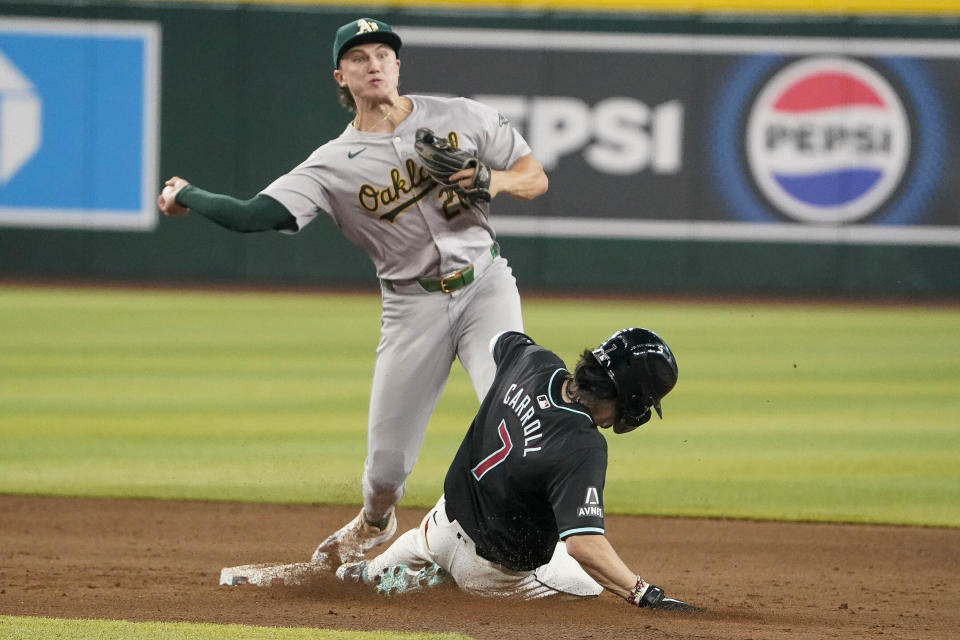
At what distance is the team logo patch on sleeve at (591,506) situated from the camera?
420 centimetres

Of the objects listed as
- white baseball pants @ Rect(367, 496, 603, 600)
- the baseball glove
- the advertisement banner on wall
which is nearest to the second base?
white baseball pants @ Rect(367, 496, 603, 600)

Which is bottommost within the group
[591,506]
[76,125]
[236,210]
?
[591,506]

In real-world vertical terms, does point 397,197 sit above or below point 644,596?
above

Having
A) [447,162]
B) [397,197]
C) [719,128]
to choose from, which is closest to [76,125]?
[719,128]

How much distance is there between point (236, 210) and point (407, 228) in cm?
70

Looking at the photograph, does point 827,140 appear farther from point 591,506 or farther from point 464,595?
point 591,506

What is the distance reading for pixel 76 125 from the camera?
55.3 feet

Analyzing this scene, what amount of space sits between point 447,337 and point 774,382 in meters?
6.29

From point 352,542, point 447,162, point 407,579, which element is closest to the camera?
point 447,162

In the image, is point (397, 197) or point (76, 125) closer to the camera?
point (397, 197)

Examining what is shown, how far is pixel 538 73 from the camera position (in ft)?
55.2

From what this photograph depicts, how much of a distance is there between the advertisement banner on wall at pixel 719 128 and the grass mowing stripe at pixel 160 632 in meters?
12.5

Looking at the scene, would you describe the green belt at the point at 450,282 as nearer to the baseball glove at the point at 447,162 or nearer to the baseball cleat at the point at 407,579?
the baseball glove at the point at 447,162

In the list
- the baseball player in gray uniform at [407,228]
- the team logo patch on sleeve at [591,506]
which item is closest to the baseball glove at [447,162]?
the baseball player in gray uniform at [407,228]
